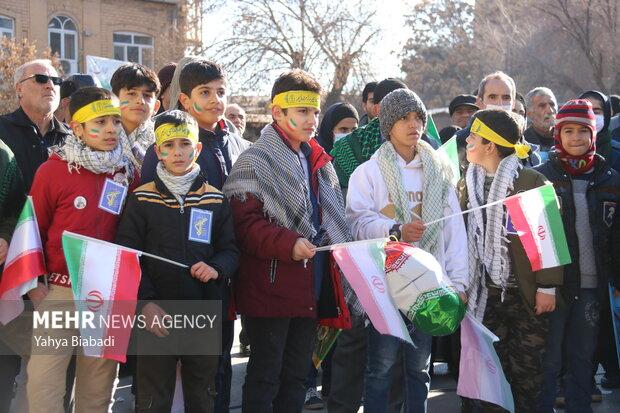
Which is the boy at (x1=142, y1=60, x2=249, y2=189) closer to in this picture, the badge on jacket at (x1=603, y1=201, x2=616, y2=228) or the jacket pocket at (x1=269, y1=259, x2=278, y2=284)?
the jacket pocket at (x1=269, y1=259, x2=278, y2=284)

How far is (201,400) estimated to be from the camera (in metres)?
4.32

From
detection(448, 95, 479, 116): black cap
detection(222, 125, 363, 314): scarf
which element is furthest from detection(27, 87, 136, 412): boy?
detection(448, 95, 479, 116): black cap

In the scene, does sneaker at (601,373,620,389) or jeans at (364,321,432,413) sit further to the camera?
sneaker at (601,373,620,389)

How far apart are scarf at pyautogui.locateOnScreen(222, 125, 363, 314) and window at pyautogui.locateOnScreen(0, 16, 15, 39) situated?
31356 millimetres

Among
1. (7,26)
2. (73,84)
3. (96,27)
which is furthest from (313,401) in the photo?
(96,27)

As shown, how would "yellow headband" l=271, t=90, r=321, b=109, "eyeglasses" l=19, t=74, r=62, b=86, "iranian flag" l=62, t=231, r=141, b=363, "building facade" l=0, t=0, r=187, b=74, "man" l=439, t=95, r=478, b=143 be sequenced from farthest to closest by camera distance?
"building facade" l=0, t=0, r=187, b=74, "man" l=439, t=95, r=478, b=143, "eyeglasses" l=19, t=74, r=62, b=86, "yellow headband" l=271, t=90, r=321, b=109, "iranian flag" l=62, t=231, r=141, b=363

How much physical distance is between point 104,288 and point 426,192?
1.88 meters

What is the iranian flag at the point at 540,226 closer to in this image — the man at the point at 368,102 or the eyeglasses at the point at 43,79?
the man at the point at 368,102

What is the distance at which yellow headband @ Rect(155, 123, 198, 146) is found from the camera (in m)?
4.30

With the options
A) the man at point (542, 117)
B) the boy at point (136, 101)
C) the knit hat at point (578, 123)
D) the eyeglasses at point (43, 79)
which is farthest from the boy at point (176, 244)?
the man at point (542, 117)

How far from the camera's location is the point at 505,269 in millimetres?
4945

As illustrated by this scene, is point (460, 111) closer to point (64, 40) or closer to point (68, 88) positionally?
point (68, 88)

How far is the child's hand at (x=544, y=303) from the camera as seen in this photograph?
489 cm

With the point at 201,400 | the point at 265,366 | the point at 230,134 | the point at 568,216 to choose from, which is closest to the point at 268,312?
the point at 265,366
